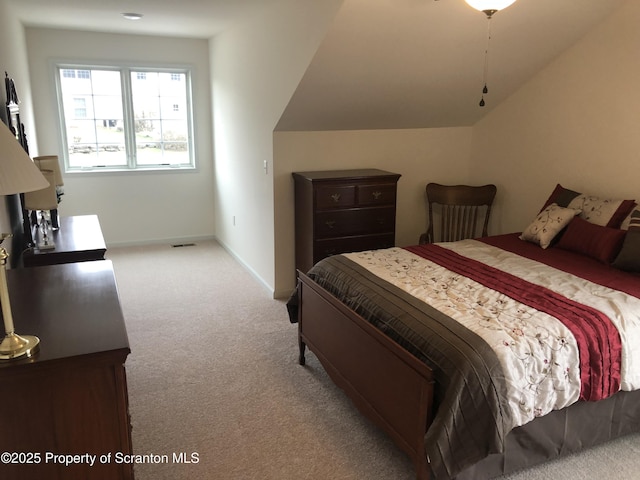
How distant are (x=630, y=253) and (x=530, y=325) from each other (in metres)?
1.11

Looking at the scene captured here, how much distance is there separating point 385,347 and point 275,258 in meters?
2.25

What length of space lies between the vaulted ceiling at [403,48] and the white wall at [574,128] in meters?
0.13

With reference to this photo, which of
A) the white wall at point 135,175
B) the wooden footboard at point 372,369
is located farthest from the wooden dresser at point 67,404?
the white wall at point 135,175

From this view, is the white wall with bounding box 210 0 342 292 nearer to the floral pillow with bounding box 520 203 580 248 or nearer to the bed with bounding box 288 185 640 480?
the bed with bounding box 288 185 640 480

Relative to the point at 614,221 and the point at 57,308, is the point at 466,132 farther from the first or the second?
the point at 57,308

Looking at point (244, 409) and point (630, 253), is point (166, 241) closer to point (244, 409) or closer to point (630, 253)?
point (244, 409)

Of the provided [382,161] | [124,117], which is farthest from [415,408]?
[124,117]

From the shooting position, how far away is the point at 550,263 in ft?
9.92

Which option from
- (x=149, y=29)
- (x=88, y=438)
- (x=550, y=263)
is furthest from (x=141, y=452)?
(x=149, y=29)

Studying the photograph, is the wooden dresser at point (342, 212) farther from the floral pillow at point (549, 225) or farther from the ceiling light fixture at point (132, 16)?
the ceiling light fixture at point (132, 16)

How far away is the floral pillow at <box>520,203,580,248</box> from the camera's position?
3363 mm

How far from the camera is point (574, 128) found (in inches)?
147

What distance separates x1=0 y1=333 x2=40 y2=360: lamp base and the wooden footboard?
1.31 meters

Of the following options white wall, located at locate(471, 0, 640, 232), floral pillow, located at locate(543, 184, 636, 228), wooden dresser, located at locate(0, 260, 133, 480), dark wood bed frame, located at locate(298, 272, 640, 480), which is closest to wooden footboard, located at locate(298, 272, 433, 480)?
dark wood bed frame, located at locate(298, 272, 640, 480)
